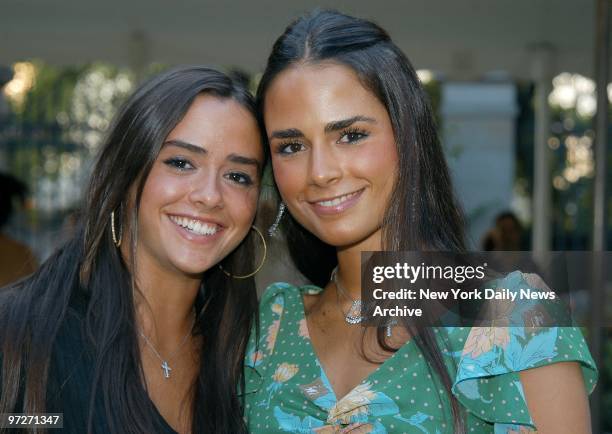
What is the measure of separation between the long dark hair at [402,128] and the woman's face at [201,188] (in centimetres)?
21

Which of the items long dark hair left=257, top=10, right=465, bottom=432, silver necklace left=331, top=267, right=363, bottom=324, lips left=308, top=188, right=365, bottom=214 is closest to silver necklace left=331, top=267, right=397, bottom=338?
silver necklace left=331, top=267, right=363, bottom=324

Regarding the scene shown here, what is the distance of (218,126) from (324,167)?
16.6 inches

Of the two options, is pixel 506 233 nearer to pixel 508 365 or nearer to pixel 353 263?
pixel 353 263

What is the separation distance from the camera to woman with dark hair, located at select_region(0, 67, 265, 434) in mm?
2160

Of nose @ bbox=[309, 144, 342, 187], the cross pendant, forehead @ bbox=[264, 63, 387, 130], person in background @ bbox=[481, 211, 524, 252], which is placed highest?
person in background @ bbox=[481, 211, 524, 252]

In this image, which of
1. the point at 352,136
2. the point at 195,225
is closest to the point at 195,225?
the point at 195,225

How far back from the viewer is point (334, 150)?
211 cm

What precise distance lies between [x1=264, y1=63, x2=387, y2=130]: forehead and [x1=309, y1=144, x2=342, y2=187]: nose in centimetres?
8

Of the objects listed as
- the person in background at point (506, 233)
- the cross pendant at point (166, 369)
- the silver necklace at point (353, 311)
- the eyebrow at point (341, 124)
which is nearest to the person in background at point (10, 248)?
the cross pendant at point (166, 369)

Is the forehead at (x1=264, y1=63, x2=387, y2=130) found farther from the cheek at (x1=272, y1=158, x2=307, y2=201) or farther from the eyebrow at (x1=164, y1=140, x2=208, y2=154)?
the eyebrow at (x1=164, y1=140, x2=208, y2=154)

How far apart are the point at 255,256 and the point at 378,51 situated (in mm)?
880

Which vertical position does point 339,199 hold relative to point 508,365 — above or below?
above

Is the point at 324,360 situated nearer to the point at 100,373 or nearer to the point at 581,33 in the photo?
the point at 100,373

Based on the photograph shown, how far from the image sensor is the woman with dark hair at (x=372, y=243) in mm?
1918
